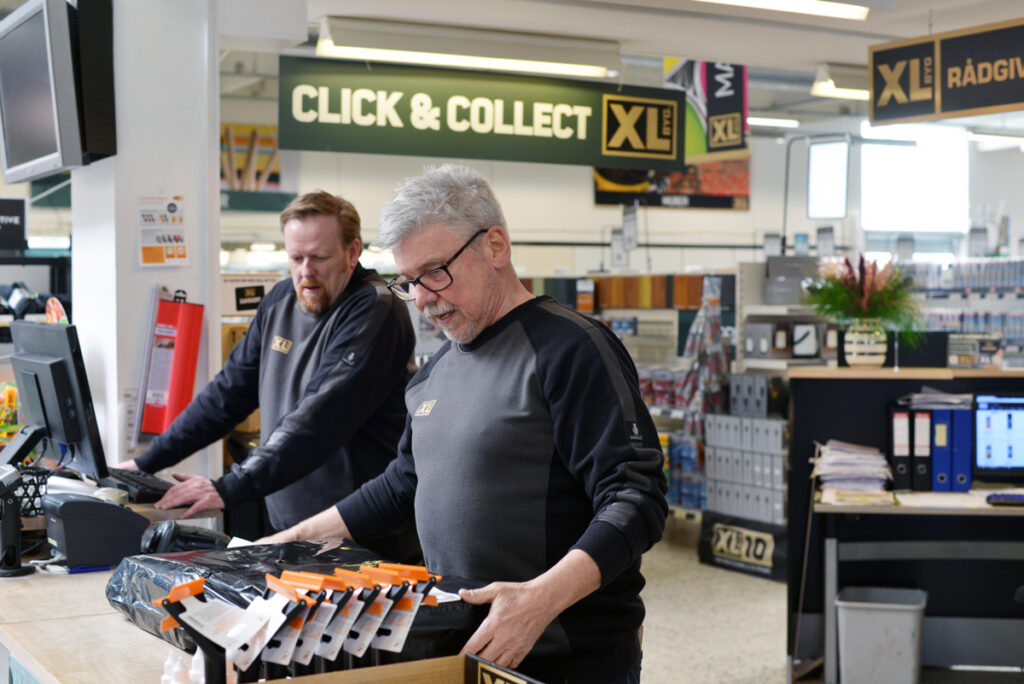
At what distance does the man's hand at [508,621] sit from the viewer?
5.38 ft

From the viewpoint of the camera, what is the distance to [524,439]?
1962mm

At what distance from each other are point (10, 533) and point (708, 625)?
4035 millimetres

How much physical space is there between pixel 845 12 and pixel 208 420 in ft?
12.6

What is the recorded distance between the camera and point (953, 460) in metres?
5.02

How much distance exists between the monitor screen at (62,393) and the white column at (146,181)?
52 cm

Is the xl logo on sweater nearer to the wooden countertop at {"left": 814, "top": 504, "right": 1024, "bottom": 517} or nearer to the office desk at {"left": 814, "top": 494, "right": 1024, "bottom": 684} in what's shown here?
the wooden countertop at {"left": 814, "top": 504, "right": 1024, "bottom": 517}

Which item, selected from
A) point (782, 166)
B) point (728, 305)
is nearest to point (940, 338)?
point (728, 305)

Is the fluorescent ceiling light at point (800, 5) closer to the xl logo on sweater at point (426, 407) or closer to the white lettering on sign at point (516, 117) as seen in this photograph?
the white lettering on sign at point (516, 117)

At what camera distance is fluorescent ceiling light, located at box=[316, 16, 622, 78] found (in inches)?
241

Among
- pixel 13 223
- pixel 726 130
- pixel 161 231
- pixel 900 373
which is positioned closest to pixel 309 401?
pixel 161 231

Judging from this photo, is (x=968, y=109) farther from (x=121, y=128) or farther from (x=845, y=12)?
(x=121, y=128)

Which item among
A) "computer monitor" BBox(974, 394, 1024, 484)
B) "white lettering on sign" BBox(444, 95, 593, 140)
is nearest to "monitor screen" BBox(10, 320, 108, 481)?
"white lettering on sign" BBox(444, 95, 593, 140)

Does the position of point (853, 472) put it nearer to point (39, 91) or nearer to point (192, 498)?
point (192, 498)

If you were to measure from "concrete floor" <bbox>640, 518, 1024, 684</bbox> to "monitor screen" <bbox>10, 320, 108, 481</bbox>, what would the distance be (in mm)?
2875
